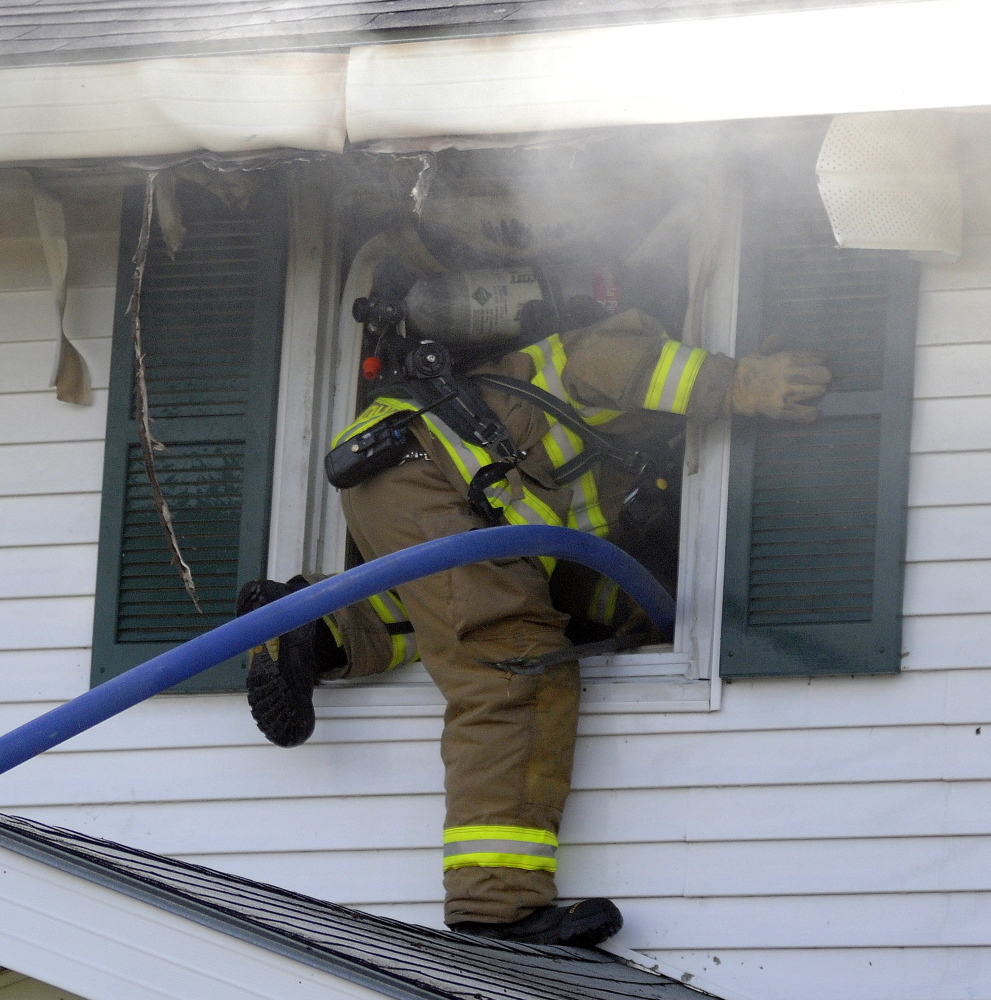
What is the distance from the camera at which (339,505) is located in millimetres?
4492

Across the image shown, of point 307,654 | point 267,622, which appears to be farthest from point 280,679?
point 267,622

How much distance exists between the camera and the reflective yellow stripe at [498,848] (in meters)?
3.71

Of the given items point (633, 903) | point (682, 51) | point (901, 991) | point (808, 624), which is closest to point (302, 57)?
point (682, 51)

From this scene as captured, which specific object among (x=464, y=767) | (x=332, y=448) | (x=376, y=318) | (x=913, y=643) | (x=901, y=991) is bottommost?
(x=901, y=991)

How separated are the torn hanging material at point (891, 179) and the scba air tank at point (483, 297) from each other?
0.89 meters

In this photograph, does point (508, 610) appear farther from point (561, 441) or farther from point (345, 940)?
point (345, 940)

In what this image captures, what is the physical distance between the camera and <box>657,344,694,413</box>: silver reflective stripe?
4012mm

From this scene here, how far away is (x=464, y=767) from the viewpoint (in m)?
3.79

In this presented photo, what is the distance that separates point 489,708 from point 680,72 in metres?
1.60

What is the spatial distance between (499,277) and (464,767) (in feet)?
4.73

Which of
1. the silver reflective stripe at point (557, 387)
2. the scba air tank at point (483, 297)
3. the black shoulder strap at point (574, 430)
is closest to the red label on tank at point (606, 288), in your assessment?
the scba air tank at point (483, 297)

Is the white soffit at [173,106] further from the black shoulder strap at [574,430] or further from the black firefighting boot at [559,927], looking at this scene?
the black firefighting boot at [559,927]

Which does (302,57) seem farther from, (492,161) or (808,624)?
(808,624)

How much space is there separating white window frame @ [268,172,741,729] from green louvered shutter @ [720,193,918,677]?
3.3 inches
